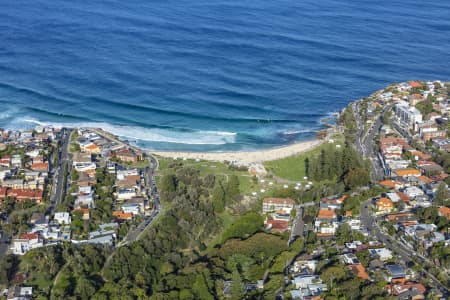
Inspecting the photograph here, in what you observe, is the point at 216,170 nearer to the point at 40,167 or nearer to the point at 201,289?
the point at 40,167

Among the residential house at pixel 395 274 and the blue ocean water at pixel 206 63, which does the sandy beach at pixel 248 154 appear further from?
the residential house at pixel 395 274

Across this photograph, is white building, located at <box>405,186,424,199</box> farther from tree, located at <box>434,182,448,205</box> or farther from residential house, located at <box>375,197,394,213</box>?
residential house, located at <box>375,197,394,213</box>

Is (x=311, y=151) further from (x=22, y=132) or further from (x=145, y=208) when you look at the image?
(x=22, y=132)

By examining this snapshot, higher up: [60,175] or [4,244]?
[60,175]

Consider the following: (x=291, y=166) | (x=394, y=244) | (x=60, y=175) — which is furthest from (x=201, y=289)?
(x=60, y=175)

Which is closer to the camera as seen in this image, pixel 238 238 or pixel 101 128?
pixel 238 238

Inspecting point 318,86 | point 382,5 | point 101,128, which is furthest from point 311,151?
point 382,5
